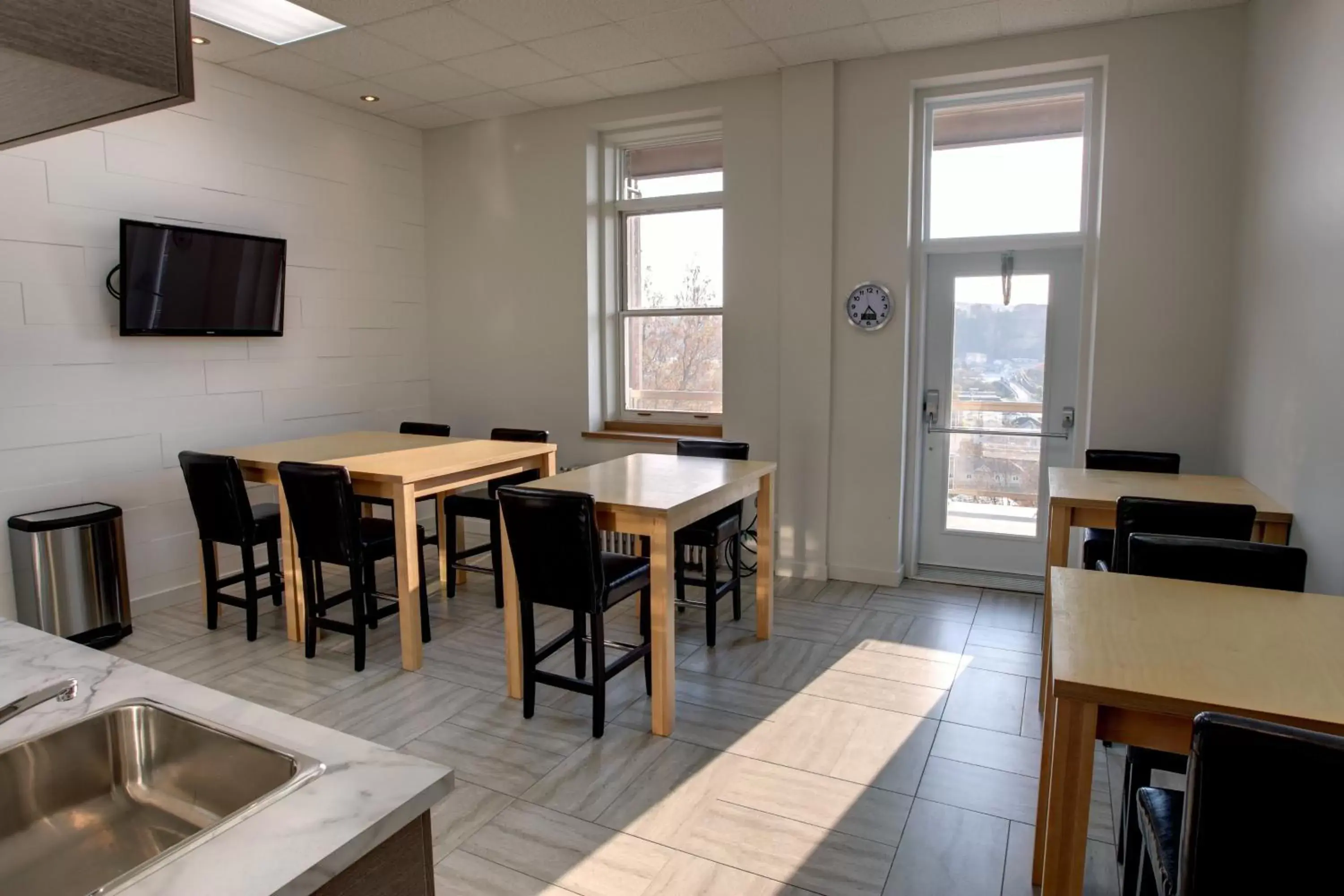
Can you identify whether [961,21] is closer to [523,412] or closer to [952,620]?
[952,620]

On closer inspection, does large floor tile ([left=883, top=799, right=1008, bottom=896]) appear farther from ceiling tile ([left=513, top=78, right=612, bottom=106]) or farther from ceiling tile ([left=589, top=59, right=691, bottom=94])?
ceiling tile ([left=513, top=78, right=612, bottom=106])

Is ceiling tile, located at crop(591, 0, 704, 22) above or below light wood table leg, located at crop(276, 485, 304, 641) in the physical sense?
above

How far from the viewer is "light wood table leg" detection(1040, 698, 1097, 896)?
1.60 meters

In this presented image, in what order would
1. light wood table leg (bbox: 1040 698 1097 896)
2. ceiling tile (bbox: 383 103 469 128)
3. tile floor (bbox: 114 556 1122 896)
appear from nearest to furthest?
light wood table leg (bbox: 1040 698 1097 896) < tile floor (bbox: 114 556 1122 896) < ceiling tile (bbox: 383 103 469 128)

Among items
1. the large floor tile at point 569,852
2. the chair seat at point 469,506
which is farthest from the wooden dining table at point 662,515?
the chair seat at point 469,506

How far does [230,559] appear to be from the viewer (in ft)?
15.8

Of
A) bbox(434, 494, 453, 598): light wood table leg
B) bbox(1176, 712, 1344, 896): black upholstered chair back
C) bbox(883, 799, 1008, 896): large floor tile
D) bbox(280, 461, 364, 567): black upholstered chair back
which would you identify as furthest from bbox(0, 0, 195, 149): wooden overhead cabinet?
bbox(434, 494, 453, 598): light wood table leg

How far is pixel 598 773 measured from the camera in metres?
2.79

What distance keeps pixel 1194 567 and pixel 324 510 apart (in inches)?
128

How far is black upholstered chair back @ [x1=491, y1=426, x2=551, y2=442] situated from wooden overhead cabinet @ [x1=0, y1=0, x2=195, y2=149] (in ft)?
12.6

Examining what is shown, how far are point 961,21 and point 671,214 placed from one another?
212 cm

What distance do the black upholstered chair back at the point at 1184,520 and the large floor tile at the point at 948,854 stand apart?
36.7 inches

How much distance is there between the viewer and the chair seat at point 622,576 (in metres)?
3.02

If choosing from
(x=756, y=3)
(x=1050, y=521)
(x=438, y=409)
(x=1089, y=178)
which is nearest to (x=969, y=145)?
(x=1089, y=178)
